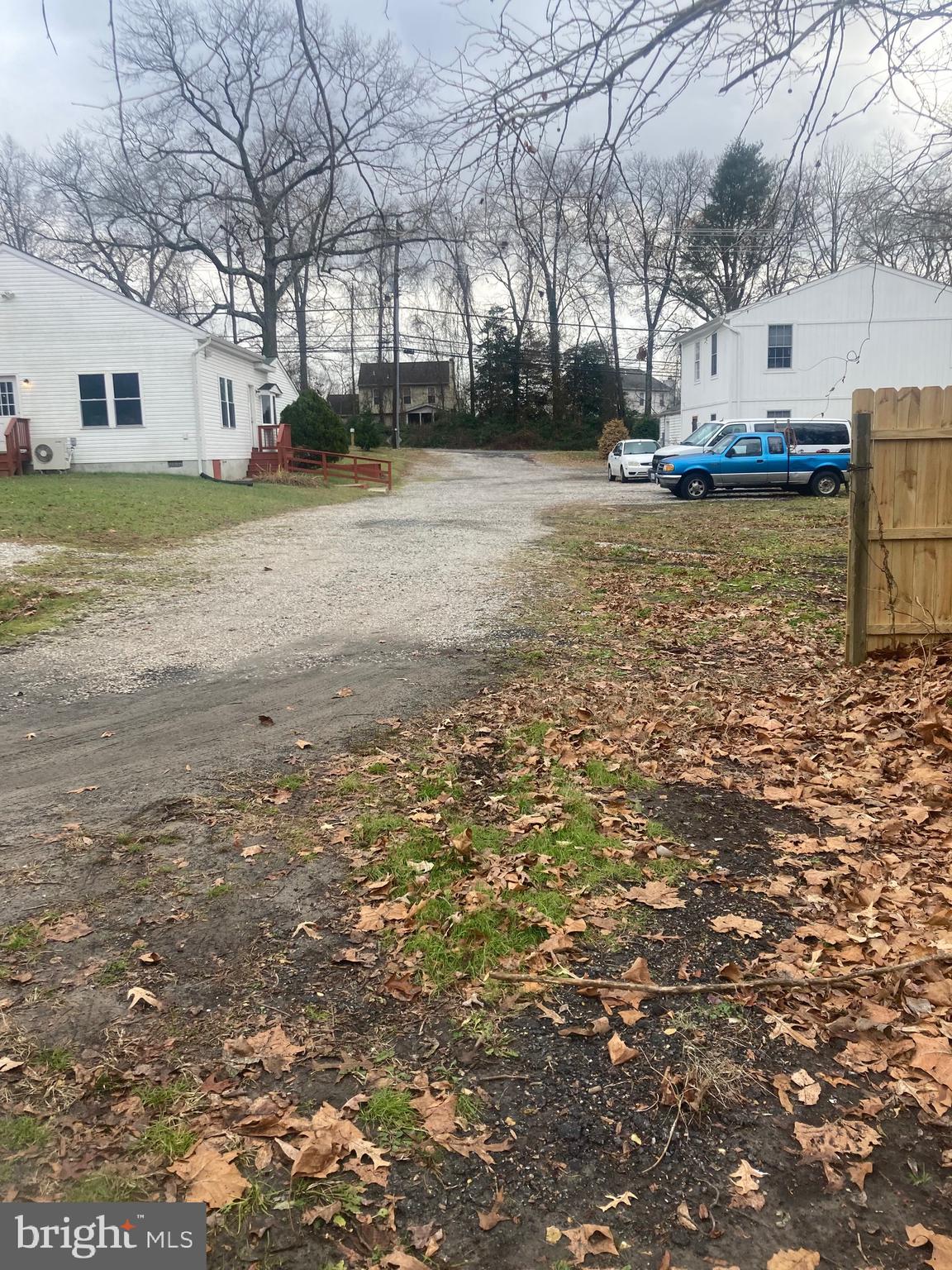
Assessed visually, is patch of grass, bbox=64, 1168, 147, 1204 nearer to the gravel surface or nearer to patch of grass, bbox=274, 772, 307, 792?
patch of grass, bbox=274, 772, 307, 792

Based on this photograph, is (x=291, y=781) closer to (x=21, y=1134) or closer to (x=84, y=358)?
(x=21, y=1134)

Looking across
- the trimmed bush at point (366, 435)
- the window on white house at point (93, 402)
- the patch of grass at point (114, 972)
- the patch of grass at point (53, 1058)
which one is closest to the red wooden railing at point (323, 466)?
the window on white house at point (93, 402)

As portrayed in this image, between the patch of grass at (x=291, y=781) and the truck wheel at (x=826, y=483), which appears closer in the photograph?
the patch of grass at (x=291, y=781)

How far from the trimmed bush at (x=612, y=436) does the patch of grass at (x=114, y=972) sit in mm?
48198

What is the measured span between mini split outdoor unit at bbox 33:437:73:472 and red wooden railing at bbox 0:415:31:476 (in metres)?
0.26

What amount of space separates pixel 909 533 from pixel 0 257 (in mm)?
25955

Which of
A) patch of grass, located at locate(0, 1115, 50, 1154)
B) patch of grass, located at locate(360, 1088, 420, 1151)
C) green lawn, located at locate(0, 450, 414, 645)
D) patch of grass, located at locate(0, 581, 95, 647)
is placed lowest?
patch of grass, located at locate(360, 1088, 420, 1151)

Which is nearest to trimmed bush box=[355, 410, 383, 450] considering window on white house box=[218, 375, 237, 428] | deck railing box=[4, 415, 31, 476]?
window on white house box=[218, 375, 237, 428]

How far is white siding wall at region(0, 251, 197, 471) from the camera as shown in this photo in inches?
982

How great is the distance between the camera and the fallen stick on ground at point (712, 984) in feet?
10.2

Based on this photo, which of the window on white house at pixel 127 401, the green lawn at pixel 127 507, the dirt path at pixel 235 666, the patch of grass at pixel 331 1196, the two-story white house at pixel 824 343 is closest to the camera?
the patch of grass at pixel 331 1196

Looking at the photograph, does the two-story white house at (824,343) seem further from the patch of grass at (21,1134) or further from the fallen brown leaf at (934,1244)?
the patch of grass at (21,1134)

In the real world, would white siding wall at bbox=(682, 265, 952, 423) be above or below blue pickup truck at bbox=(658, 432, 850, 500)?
above

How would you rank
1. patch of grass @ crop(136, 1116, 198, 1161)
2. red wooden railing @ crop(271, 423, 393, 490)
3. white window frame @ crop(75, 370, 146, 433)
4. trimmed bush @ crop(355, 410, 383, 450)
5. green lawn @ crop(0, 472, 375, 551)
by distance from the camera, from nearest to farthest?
1. patch of grass @ crop(136, 1116, 198, 1161)
2. green lawn @ crop(0, 472, 375, 551)
3. white window frame @ crop(75, 370, 146, 433)
4. red wooden railing @ crop(271, 423, 393, 490)
5. trimmed bush @ crop(355, 410, 383, 450)
